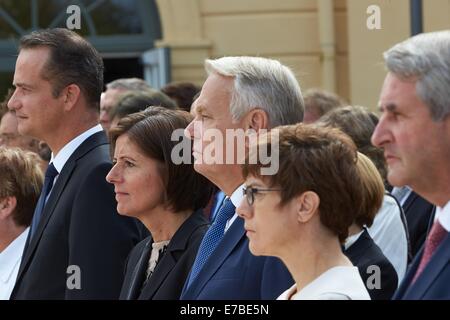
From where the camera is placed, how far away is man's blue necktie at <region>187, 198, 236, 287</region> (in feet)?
12.2

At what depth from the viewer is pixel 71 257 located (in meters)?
4.16

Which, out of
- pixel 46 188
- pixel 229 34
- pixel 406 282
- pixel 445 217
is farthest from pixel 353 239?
pixel 229 34

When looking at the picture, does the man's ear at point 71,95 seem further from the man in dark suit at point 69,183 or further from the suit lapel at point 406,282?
the suit lapel at point 406,282

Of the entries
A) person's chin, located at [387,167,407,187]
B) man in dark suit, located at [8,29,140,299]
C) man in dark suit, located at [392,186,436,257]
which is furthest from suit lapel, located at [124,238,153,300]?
person's chin, located at [387,167,407,187]

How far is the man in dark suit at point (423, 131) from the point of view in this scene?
9.32ft

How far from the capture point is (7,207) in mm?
4816

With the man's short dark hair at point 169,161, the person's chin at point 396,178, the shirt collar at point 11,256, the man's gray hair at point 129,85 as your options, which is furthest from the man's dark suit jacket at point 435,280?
the man's gray hair at point 129,85

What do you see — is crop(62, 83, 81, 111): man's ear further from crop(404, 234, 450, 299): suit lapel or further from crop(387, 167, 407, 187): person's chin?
crop(404, 234, 450, 299): suit lapel

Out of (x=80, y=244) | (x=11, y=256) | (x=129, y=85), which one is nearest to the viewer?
(x=80, y=244)

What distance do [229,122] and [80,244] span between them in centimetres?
80

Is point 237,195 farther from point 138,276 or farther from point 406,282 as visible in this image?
point 406,282

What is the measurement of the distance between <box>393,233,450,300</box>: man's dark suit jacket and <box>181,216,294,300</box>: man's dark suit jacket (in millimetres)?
638

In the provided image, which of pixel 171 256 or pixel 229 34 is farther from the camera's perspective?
pixel 229 34
